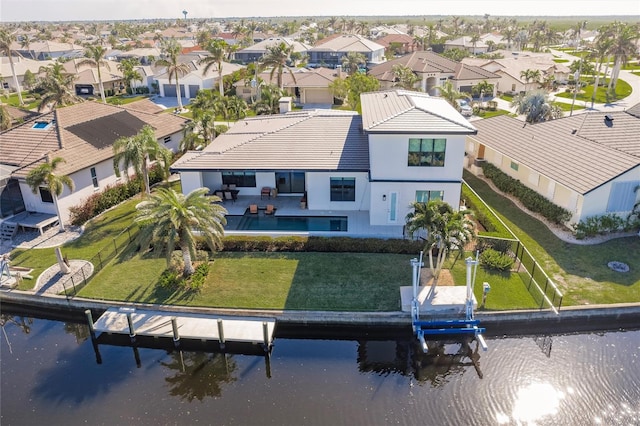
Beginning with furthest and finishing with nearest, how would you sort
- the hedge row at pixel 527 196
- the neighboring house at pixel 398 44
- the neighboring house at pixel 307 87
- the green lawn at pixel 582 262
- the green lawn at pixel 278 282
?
the neighboring house at pixel 398 44 < the neighboring house at pixel 307 87 < the hedge row at pixel 527 196 < the green lawn at pixel 582 262 < the green lawn at pixel 278 282

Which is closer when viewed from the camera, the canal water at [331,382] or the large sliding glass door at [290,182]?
the canal water at [331,382]

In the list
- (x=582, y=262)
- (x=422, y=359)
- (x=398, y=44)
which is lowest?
(x=422, y=359)

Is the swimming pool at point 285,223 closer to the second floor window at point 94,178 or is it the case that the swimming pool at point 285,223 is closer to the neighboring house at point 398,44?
the second floor window at point 94,178

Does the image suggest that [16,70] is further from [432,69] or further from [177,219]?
[177,219]

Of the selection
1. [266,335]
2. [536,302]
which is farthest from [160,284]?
[536,302]

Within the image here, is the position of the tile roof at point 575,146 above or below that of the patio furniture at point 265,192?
above

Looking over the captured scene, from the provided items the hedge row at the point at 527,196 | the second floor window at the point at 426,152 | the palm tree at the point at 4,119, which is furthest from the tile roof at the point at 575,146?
the palm tree at the point at 4,119

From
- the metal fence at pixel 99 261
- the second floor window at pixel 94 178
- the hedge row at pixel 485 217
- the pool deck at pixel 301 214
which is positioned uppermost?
the second floor window at pixel 94 178

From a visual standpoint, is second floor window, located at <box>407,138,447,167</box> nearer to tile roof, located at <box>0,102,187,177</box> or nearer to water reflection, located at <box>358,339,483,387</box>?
water reflection, located at <box>358,339,483,387</box>

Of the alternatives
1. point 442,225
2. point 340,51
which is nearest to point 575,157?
point 442,225
